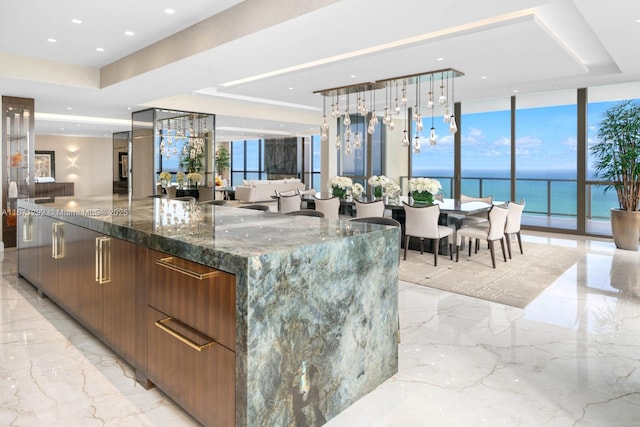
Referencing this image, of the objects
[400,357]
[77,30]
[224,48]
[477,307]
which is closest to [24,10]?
[77,30]

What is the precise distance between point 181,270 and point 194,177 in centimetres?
800

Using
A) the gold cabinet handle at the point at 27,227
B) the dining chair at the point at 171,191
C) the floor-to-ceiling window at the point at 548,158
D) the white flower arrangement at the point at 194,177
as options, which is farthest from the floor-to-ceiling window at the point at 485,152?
the gold cabinet handle at the point at 27,227

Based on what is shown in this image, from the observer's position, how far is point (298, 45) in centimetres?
445

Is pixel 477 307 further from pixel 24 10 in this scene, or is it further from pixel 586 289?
pixel 24 10

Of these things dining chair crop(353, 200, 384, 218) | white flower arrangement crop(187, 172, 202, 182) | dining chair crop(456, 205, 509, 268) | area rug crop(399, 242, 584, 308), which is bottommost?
area rug crop(399, 242, 584, 308)

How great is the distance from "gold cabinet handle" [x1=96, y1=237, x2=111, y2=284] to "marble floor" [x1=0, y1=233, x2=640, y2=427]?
57 cm

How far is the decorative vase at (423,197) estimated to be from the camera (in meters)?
6.53

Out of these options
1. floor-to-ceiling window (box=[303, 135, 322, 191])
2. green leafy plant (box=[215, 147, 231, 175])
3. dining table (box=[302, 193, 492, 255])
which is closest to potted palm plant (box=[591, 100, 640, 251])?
dining table (box=[302, 193, 492, 255])

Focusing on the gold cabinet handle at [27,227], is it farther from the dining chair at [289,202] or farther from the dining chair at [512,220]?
the dining chair at [512,220]

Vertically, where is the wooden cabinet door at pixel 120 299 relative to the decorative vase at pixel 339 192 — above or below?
below

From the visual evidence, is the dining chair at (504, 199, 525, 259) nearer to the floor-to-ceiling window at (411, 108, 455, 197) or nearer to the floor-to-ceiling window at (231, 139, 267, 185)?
the floor-to-ceiling window at (411, 108, 455, 197)

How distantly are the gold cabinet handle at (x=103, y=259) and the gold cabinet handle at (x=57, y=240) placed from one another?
0.93 metres

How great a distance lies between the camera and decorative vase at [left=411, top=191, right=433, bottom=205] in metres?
6.53

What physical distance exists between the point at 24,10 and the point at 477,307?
532 centimetres
